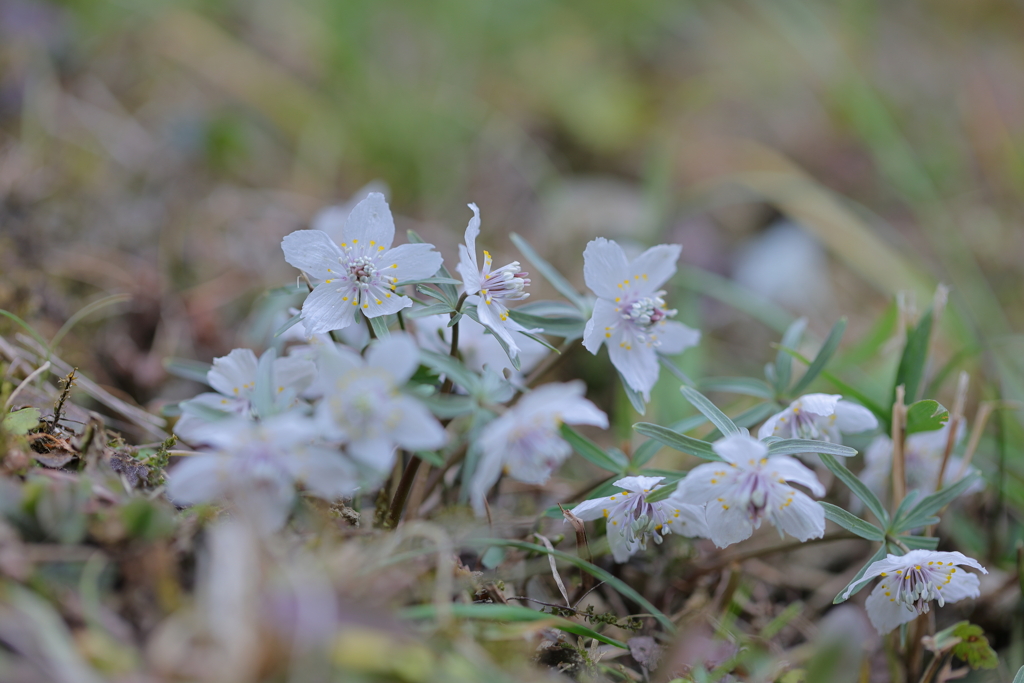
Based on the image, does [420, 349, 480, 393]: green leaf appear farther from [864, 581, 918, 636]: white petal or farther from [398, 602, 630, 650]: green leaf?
[864, 581, 918, 636]: white petal

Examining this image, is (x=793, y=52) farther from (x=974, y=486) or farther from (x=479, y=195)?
(x=974, y=486)

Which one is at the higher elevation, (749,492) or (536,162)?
(536,162)

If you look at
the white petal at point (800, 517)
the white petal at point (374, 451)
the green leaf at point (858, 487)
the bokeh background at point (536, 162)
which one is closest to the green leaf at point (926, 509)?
the green leaf at point (858, 487)

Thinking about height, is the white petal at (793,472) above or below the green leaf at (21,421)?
above

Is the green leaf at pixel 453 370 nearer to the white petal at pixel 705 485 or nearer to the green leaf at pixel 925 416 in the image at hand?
the white petal at pixel 705 485

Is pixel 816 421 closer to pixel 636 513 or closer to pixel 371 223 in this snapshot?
pixel 636 513

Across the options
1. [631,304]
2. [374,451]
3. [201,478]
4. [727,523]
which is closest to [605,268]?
[631,304]

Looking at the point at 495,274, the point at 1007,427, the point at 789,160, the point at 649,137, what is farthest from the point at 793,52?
the point at 495,274

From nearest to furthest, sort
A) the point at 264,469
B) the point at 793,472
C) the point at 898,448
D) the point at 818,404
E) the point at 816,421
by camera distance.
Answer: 1. the point at 264,469
2. the point at 793,472
3. the point at 818,404
4. the point at 816,421
5. the point at 898,448
